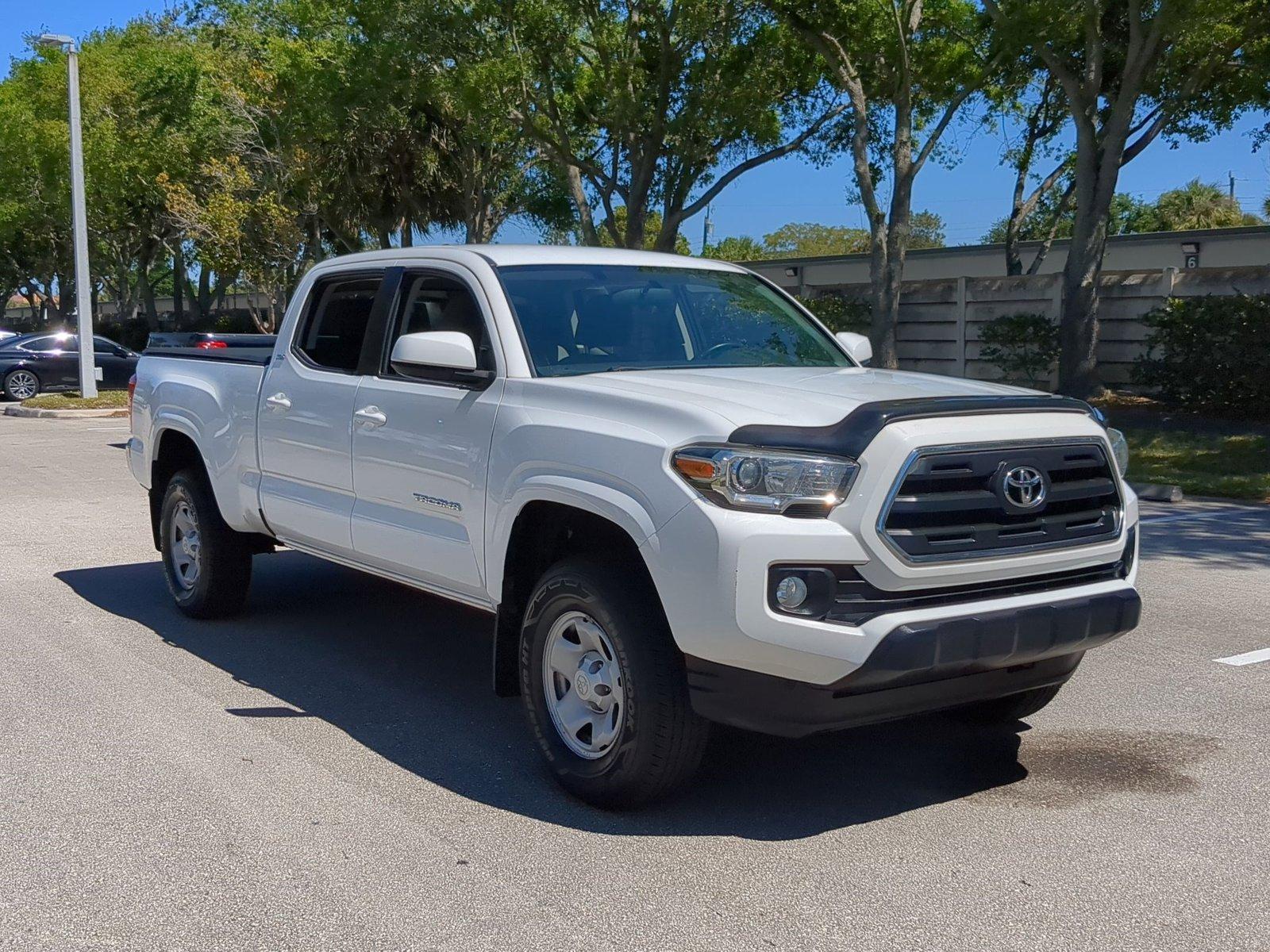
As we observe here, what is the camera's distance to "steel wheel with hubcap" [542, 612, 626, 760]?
15.3 ft

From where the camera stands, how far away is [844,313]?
79.9 feet

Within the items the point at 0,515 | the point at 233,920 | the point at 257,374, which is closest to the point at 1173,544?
the point at 257,374

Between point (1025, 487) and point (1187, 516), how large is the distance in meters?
8.71

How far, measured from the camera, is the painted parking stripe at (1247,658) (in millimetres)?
6801

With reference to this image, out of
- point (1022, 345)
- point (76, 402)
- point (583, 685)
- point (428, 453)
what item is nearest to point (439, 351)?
point (428, 453)

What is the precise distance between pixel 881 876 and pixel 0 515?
386 inches

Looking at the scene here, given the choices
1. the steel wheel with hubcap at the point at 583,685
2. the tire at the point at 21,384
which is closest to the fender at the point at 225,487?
the steel wheel with hubcap at the point at 583,685

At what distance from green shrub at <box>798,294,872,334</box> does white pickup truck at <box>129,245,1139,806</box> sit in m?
18.0

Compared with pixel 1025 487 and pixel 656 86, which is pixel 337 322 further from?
pixel 656 86

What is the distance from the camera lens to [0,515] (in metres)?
11.7

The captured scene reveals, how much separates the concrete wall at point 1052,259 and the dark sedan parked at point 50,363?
48.0 feet

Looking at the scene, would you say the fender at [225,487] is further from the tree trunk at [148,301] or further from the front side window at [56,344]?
the tree trunk at [148,301]

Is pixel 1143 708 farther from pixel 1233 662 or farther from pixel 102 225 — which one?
pixel 102 225

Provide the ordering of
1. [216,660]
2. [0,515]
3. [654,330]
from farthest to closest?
[0,515], [216,660], [654,330]
